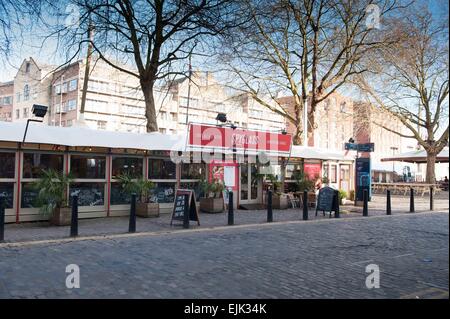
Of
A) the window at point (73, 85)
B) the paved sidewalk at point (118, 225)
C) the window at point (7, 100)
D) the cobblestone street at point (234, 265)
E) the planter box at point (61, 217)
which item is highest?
the window at point (73, 85)

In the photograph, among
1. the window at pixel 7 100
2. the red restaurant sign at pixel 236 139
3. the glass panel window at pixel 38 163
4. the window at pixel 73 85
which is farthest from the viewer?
the window at pixel 7 100

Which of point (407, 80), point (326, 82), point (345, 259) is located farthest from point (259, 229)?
point (407, 80)

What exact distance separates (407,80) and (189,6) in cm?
1905

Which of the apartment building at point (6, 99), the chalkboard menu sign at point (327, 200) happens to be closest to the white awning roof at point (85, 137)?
the chalkboard menu sign at point (327, 200)

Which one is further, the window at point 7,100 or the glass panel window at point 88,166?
the window at point 7,100

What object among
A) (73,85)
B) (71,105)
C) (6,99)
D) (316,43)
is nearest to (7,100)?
(6,99)

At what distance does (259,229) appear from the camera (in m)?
11.0

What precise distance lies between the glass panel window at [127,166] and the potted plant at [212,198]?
2.31m

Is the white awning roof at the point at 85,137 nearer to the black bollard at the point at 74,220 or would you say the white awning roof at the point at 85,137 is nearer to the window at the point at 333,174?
the black bollard at the point at 74,220

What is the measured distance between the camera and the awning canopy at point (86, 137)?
10.5 metres

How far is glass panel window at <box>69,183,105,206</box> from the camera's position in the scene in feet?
40.1

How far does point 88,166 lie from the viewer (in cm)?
1256

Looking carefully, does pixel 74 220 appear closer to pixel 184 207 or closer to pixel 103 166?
pixel 184 207

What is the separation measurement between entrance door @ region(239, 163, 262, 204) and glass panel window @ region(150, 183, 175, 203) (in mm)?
3127
